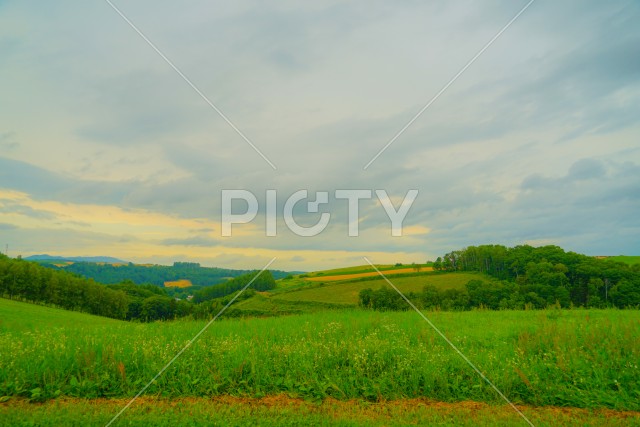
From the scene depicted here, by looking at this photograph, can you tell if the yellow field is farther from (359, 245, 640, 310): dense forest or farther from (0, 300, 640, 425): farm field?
(0, 300, 640, 425): farm field

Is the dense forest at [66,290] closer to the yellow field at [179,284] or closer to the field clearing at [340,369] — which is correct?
the yellow field at [179,284]

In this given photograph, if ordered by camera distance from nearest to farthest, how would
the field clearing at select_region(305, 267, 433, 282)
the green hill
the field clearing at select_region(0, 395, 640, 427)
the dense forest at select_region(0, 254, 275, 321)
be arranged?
the field clearing at select_region(0, 395, 640, 427)
the green hill
the field clearing at select_region(305, 267, 433, 282)
the dense forest at select_region(0, 254, 275, 321)

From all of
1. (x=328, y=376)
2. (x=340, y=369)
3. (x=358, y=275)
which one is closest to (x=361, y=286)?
(x=358, y=275)

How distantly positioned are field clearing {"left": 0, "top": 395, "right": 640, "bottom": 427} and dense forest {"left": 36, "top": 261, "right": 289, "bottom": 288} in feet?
114

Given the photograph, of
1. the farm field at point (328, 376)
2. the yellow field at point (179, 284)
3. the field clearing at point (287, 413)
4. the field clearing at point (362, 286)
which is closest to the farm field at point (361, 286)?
the field clearing at point (362, 286)

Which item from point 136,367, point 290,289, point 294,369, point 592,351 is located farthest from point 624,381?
point 290,289

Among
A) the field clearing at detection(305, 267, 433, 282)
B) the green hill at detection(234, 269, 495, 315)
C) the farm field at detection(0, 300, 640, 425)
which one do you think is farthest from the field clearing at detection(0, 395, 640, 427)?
the field clearing at detection(305, 267, 433, 282)

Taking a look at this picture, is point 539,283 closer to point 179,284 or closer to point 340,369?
point 340,369

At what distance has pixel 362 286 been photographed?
41719mm

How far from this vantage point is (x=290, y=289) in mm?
42625

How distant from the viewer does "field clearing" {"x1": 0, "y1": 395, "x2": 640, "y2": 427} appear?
6.60 meters

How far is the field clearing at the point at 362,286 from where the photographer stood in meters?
38.2

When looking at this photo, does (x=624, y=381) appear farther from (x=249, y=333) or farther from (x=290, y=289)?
(x=290, y=289)

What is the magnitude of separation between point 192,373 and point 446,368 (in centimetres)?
563
